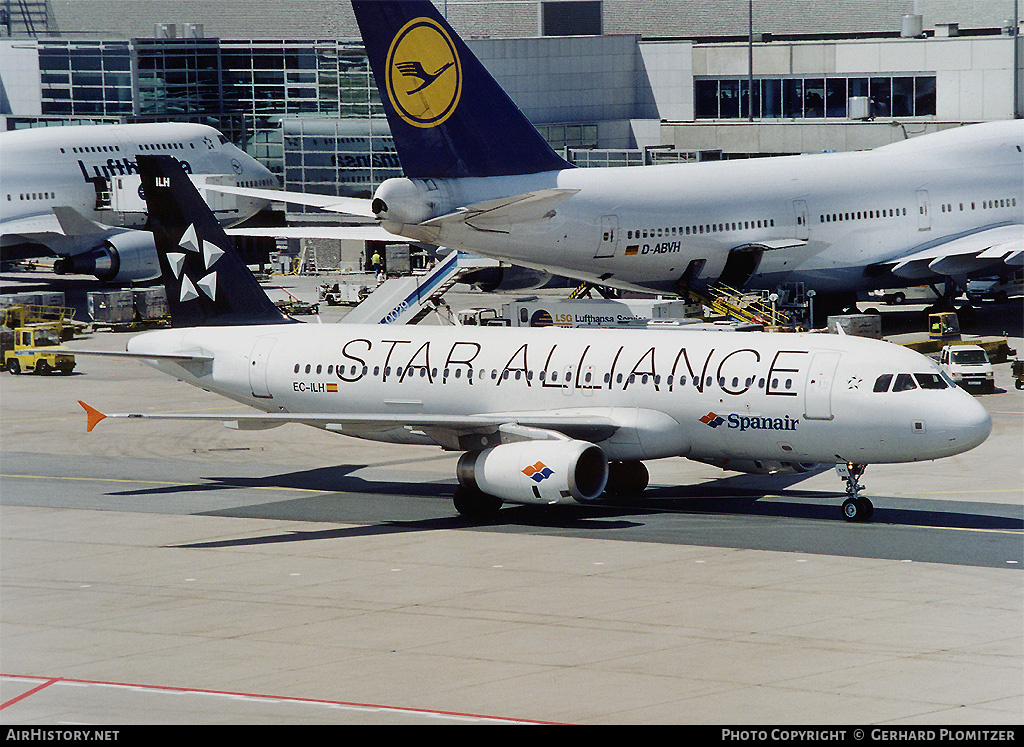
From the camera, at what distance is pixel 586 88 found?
98.1 metres

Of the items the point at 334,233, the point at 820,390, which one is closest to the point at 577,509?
the point at 820,390

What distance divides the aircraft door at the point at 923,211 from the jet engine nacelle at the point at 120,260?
38.1 m

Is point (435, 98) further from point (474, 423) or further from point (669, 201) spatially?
point (474, 423)

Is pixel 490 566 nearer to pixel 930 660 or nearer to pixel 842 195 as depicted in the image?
pixel 930 660

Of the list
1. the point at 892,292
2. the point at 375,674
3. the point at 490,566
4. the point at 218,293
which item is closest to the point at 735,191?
the point at 892,292

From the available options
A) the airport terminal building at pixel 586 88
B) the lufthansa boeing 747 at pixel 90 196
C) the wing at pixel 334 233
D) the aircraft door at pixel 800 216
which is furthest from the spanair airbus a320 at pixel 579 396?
the airport terminal building at pixel 586 88

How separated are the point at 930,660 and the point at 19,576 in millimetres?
18162

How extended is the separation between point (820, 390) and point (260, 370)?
603 inches

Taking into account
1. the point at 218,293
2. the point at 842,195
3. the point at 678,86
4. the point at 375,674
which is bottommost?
the point at 375,674

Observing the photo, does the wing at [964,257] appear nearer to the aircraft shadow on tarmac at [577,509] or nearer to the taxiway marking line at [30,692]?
the aircraft shadow on tarmac at [577,509]

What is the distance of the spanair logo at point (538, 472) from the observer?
33219mm

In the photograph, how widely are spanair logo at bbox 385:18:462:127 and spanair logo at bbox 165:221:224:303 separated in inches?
471

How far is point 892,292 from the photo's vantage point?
244 feet

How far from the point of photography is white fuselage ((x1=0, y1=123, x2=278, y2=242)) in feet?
265
